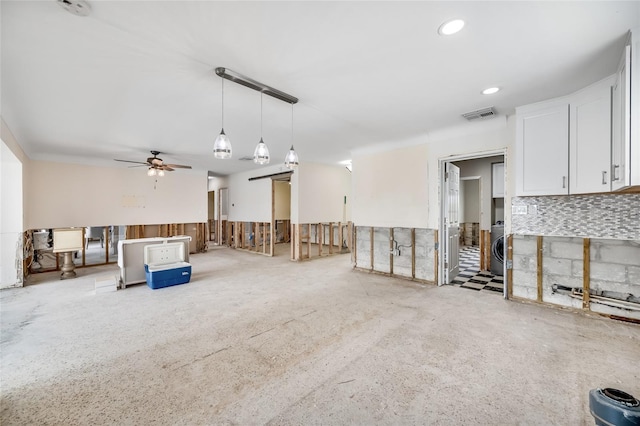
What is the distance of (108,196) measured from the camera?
6801mm

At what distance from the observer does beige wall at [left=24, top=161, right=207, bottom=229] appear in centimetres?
593

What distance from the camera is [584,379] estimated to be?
6.61 feet

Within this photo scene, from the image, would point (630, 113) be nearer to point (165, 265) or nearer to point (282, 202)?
point (165, 265)

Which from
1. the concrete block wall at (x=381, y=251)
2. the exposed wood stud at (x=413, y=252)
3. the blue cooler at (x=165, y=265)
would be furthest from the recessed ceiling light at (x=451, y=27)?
the blue cooler at (x=165, y=265)

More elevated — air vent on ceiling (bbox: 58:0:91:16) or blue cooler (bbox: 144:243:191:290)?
air vent on ceiling (bbox: 58:0:91:16)

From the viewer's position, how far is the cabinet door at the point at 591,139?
275 centimetres

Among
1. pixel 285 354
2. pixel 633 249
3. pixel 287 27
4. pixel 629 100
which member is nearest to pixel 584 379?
pixel 633 249

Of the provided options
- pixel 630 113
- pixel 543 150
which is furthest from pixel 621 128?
pixel 543 150

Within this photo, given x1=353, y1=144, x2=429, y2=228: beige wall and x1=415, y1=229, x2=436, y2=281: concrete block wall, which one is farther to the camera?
x1=353, y1=144, x2=429, y2=228: beige wall

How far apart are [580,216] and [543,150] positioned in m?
0.92

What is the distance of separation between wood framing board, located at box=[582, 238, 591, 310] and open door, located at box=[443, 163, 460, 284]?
5.71ft

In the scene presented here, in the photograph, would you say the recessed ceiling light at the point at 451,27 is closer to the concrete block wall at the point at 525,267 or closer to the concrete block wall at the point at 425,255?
the concrete block wall at the point at 525,267

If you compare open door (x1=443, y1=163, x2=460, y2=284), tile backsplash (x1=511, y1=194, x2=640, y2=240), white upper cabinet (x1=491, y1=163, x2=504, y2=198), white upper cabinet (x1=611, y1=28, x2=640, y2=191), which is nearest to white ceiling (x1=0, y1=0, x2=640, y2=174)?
white upper cabinet (x1=611, y1=28, x2=640, y2=191)

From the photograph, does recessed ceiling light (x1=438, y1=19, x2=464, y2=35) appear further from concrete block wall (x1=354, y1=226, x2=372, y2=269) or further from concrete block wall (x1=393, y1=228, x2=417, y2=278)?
concrete block wall (x1=354, y1=226, x2=372, y2=269)
